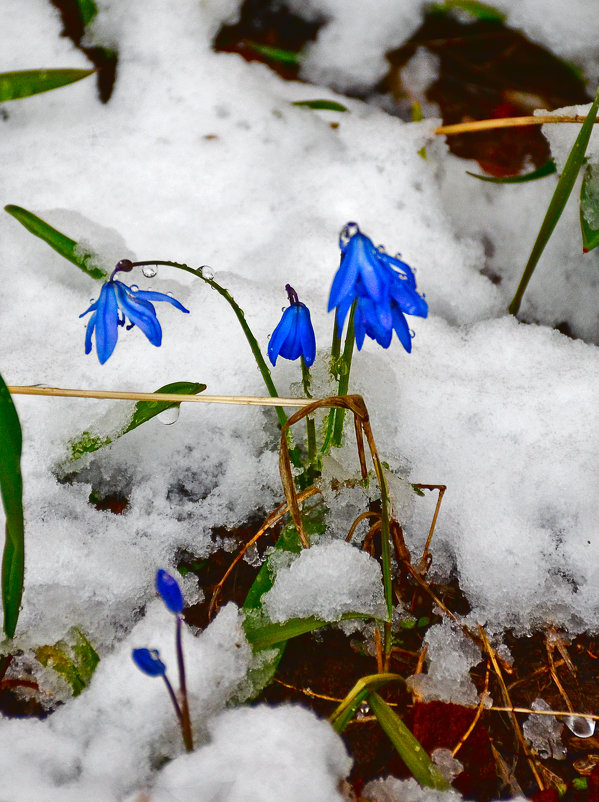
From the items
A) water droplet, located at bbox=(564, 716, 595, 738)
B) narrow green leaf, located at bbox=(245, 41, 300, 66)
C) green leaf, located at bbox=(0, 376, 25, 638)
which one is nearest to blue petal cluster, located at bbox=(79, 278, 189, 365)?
green leaf, located at bbox=(0, 376, 25, 638)

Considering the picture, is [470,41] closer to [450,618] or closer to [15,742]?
[450,618]

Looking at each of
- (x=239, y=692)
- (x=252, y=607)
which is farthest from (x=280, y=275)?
(x=239, y=692)

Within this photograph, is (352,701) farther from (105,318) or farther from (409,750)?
(105,318)

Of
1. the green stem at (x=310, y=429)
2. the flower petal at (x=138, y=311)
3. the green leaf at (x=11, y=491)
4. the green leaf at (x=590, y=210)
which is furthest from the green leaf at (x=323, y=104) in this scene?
the green leaf at (x=11, y=491)

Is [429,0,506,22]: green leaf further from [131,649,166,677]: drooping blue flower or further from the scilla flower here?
[131,649,166,677]: drooping blue flower

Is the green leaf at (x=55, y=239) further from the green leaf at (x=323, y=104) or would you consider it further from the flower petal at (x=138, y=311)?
the green leaf at (x=323, y=104)
